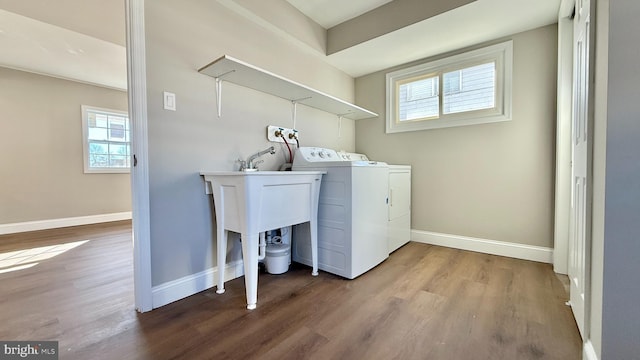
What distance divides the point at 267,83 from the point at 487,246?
2518 mm

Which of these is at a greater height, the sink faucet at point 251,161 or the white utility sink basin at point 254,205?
the sink faucet at point 251,161

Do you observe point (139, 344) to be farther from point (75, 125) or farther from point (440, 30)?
point (75, 125)

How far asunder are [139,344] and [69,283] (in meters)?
1.17

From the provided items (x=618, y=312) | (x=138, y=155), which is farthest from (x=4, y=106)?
(x=618, y=312)

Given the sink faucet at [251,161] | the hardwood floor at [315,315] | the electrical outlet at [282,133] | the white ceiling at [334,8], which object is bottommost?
the hardwood floor at [315,315]

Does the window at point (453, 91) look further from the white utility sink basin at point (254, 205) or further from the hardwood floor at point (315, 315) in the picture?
the white utility sink basin at point (254, 205)

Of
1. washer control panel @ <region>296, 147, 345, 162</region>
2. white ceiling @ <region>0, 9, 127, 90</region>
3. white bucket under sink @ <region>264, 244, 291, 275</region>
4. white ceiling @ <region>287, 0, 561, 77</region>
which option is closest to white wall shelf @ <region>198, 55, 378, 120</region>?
washer control panel @ <region>296, 147, 345, 162</region>

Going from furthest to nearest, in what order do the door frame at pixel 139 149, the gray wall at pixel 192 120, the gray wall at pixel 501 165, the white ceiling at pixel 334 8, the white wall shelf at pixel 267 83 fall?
the white ceiling at pixel 334 8 → the gray wall at pixel 501 165 → the white wall shelf at pixel 267 83 → the gray wall at pixel 192 120 → the door frame at pixel 139 149

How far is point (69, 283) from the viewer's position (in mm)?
1789

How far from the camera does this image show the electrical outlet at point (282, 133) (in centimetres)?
215

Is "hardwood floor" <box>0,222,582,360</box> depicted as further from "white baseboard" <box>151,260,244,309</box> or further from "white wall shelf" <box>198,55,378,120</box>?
"white wall shelf" <box>198,55,378,120</box>

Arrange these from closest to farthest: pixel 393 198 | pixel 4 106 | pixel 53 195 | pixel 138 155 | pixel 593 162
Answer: pixel 593 162 → pixel 138 155 → pixel 393 198 → pixel 4 106 → pixel 53 195

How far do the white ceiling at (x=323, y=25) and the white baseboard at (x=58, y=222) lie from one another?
211 centimetres

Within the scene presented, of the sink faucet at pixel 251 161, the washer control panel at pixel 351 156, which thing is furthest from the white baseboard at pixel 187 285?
the washer control panel at pixel 351 156
